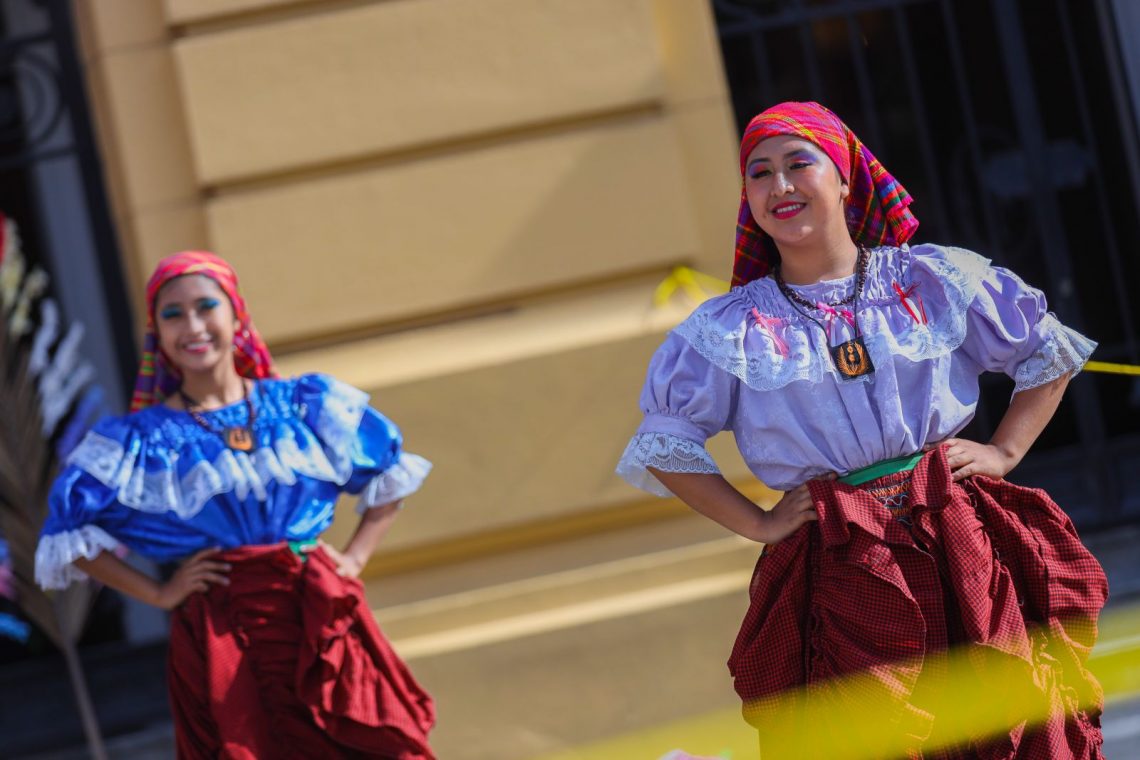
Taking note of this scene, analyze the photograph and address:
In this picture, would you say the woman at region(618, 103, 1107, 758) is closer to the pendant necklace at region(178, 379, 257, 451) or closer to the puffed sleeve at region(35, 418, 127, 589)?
the pendant necklace at region(178, 379, 257, 451)

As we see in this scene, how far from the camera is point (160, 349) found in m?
3.54

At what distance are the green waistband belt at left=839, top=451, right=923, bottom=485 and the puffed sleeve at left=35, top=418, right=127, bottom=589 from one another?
174 cm

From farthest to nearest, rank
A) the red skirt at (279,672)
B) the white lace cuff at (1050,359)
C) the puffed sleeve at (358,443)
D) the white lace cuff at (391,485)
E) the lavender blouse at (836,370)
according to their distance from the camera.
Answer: the white lace cuff at (391,485), the puffed sleeve at (358,443), the red skirt at (279,672), the white lace cuff at (1050,359), the lavender blouse at (836,370)

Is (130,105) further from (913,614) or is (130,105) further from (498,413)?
(913,614)

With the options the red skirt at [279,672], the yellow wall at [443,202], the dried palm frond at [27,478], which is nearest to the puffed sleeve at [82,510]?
the red skirt at [279,672]

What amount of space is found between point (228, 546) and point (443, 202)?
4.99 feet

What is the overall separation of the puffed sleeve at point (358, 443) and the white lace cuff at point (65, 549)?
0.56m

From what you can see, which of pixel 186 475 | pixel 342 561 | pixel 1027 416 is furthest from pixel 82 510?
pixel 1027 416

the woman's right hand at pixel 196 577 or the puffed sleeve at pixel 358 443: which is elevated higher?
the puffed sleeve at pixel 358 443

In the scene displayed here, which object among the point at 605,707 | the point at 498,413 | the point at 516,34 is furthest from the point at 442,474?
the point at 516,34

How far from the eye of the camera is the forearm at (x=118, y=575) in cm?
347

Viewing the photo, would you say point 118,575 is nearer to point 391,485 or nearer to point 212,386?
point 212,386

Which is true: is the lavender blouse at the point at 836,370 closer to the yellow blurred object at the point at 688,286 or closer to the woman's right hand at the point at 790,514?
the woman's right hand at the point at 790,514

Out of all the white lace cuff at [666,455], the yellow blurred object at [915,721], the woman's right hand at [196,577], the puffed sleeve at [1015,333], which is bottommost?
the yellow blurred object at [915,721]
